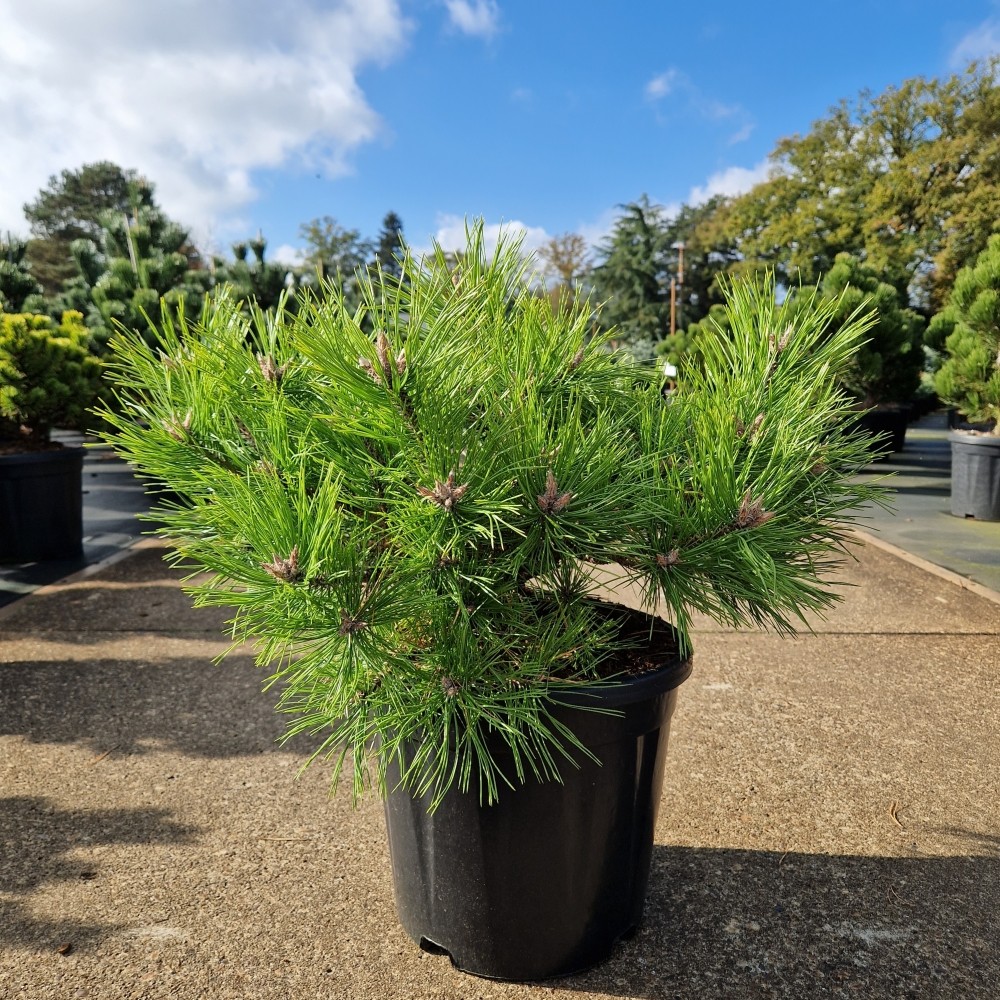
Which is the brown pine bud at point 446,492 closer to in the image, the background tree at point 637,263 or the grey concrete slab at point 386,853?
the grey concrete slab at point 386,853

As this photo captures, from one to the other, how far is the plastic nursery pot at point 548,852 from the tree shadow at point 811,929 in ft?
0.45

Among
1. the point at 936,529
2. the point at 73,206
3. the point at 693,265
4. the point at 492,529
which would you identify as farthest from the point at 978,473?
the point at 73,206

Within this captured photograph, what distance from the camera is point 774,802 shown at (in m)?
2.45

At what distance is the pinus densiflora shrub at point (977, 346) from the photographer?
6473 millimetres

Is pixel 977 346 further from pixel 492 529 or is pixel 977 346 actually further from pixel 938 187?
pixel 938 187

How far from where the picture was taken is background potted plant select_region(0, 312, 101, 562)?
5.17 metres

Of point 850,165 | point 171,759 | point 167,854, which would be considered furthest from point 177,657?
point 850,165

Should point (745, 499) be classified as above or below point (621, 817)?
above

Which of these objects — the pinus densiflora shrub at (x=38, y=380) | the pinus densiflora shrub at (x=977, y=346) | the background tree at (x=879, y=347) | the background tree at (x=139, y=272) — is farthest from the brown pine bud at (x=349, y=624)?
the background tree at (x=879, y=347)

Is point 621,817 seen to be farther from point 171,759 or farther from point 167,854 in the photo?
point 171,759

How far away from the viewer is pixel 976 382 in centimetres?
668

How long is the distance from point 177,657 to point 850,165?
25.3 m

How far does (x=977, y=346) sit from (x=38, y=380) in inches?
286

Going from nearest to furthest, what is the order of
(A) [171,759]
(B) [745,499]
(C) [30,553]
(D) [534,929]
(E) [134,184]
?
1. (B) [745,499]
2. (D) [534,929]
3. (A) [171,759]
4. (C) [30,553]
5. (E) [134,184]
